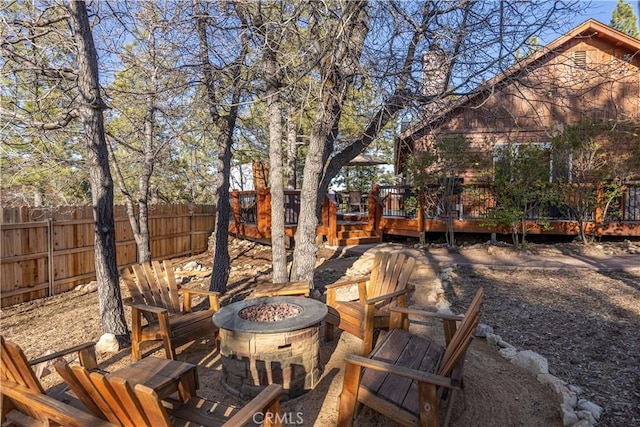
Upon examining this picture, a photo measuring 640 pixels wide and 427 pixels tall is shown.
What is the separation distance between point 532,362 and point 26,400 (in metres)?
3.78

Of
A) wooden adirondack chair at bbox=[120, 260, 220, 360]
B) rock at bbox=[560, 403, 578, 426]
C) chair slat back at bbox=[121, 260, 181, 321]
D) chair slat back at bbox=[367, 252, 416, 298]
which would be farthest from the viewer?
chair slat back at bbox=[367, 252, 416, 298]

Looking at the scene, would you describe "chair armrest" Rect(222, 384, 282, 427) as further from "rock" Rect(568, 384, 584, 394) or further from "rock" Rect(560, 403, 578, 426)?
"rock" Rect(568, 384, 584, 394)

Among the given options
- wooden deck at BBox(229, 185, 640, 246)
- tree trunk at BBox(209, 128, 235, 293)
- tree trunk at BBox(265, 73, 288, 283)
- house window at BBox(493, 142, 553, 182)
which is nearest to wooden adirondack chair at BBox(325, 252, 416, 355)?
tree trunk at BBox(265, 73, 288, 283)

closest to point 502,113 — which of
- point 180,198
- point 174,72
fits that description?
point 174,72

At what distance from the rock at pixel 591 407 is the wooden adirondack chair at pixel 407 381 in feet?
3.07

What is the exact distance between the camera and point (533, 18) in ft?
15.1

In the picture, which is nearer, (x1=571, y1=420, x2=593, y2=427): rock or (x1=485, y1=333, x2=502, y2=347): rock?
(x1=571, y1=420, x2=593, y2=427): rock

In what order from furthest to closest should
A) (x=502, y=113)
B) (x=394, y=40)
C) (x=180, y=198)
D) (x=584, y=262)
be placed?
(x=180, y=198) → (x=502, y=113) → (x=584, y=262) → (x=394, y=40)

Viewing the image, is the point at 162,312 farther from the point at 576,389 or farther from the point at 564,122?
the point at 564,122

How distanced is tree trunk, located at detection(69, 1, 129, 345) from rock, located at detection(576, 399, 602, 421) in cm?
440

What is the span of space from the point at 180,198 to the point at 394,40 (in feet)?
41.6

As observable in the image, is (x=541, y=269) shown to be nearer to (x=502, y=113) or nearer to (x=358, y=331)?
(x=358, y=331)

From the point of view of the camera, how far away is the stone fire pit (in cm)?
291

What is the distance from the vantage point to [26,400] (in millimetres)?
1944
